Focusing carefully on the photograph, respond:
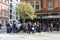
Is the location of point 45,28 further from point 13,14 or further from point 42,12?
point 13,14

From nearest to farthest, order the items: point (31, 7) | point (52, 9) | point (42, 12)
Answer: point (42, 12)
point (52, 9)
point (31, 7)

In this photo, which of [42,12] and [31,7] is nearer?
[42,12]

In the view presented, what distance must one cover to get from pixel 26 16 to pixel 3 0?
8.76 meters

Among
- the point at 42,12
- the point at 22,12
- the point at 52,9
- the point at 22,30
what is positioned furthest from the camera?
the point at 22,12

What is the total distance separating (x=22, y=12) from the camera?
63219 mm

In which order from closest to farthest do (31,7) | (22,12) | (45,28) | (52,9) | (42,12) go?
1. (45,28)
2. (42,12)
3. (52,9)
4. (31,7)
5. (22,12)

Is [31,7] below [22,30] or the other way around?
the other way around

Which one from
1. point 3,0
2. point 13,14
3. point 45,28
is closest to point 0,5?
point 3,0

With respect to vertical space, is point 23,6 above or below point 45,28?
above

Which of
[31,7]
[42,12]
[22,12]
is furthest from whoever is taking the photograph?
[22,12]

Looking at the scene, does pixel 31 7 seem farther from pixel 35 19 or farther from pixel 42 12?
pixel 42 12

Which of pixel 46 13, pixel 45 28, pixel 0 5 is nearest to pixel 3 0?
pixel 0 5

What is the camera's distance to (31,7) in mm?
59000

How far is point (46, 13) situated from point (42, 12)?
3134mm
